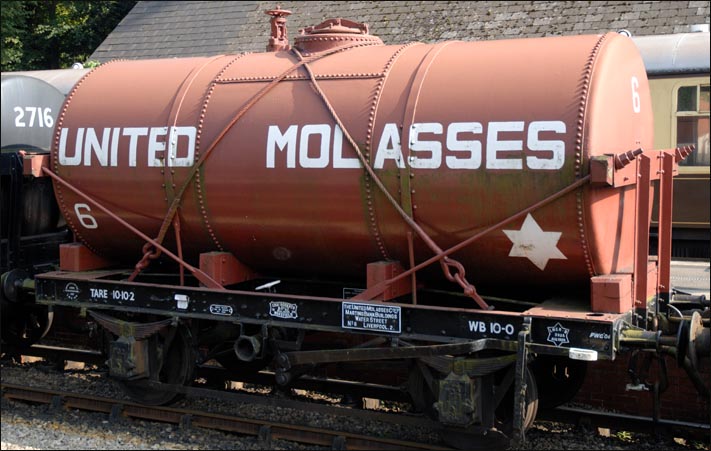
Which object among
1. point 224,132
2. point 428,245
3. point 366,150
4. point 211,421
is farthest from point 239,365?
point 366,150

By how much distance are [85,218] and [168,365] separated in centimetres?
163

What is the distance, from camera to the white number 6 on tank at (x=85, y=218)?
8.45 m

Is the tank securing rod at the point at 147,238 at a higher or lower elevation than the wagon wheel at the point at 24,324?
higher

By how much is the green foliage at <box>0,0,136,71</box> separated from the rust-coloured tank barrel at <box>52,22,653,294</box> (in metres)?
20.1

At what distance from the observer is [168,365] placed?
846 cm

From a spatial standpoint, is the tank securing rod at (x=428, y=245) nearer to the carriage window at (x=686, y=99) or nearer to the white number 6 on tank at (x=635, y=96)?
the white number 6 on tank at (x=635, y=96)

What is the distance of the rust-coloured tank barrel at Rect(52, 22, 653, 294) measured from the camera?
651cm

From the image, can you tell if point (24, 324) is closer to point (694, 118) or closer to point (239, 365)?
point (239, 365)

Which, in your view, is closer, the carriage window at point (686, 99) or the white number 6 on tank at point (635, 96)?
the white number 6 on tank at point (635, 96)

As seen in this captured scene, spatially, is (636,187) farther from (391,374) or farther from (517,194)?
(391,374)

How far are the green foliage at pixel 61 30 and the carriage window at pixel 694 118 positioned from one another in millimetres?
20362

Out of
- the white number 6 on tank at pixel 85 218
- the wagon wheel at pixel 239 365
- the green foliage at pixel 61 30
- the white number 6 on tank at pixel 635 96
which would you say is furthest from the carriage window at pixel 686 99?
the green foliage at pixel 61 30

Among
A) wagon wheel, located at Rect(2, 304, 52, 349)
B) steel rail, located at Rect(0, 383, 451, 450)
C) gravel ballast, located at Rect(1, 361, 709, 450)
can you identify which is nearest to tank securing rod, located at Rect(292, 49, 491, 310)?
steel rail, located at Rect(0, 383, 451, 450)

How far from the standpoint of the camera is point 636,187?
6.80 m
